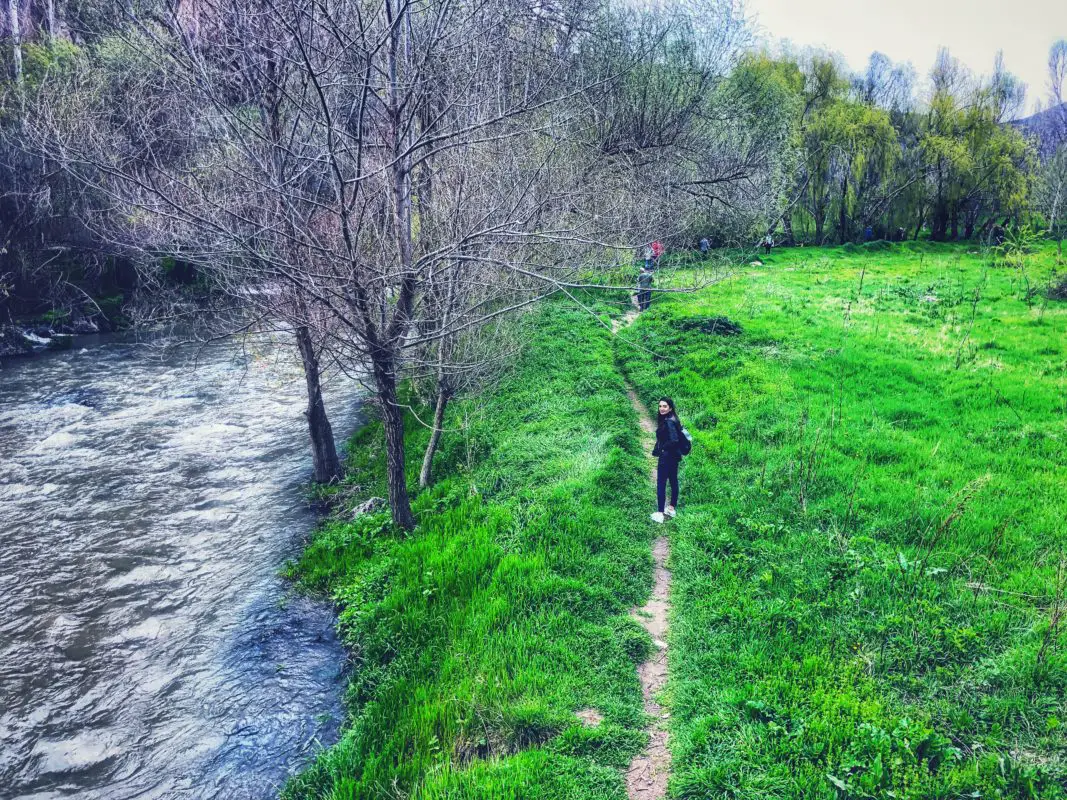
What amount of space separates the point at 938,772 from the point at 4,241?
1172 inches

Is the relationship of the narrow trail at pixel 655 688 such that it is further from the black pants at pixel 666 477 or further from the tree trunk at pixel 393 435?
the tree trunk at pixel 393 435

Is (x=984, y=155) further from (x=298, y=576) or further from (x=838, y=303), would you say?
(x=298, y=576)

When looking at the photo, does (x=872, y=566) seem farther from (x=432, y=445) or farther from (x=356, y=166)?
(x=356, y=166)

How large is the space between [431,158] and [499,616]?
805cm

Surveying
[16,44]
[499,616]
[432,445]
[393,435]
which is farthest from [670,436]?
[16,44]

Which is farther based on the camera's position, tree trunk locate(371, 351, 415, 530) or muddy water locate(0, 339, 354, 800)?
tree trunk locate(371, 351, 415, 530)

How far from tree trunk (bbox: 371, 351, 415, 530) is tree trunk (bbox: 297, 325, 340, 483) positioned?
2878 mm

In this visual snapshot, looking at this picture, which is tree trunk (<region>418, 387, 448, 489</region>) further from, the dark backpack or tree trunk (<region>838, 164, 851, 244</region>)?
tree trunk (<region>838, 164, 851, 244</region>)

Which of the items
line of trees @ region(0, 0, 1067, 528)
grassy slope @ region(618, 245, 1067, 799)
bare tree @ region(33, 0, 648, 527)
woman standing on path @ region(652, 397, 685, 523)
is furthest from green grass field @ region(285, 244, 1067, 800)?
bare tree @ region(33, 0, 648, 527)

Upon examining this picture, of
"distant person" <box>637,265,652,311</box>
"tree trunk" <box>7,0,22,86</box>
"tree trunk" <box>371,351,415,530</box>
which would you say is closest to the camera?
"tree trunk" <box>371,351,415,530</box>

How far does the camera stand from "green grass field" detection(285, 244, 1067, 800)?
16.8 feet

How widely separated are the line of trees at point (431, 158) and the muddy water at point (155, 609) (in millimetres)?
2341

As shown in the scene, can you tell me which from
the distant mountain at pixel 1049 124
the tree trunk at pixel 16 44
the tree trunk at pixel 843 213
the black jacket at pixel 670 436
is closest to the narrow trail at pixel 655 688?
the black jacket at pixel 670 436

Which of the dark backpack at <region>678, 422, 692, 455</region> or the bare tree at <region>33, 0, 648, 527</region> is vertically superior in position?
the bare tree at <region>33, 0, 648, 527</region>
